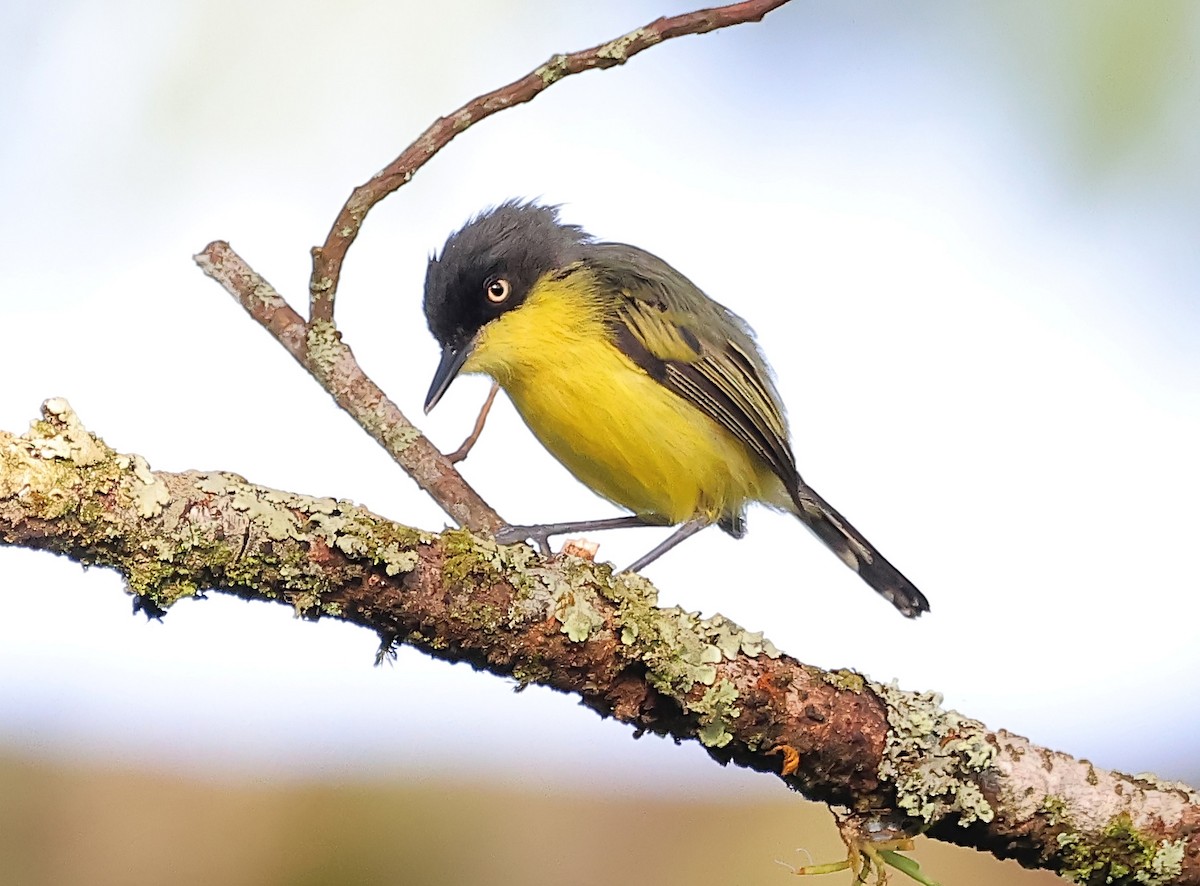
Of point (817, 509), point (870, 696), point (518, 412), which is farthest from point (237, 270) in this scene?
point (817, 509)

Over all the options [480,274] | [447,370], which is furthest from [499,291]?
[447,370]

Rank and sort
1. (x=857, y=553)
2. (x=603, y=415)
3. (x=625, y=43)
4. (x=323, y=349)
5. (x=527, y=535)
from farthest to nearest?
(x=857, y=553) → (x=603, y=415) → (x=527, y=535) → (x=323, y=349) → (x=625, y=43)

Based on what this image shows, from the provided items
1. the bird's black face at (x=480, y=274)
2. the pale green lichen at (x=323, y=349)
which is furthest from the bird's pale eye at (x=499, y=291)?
the pale green lichen at (x=323, y=349)

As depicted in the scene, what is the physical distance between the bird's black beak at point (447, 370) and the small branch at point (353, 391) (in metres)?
0.85

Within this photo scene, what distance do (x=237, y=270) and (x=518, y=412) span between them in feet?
3.99

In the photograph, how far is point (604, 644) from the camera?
7.55 feet

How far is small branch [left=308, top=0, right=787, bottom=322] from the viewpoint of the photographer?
2713 mm

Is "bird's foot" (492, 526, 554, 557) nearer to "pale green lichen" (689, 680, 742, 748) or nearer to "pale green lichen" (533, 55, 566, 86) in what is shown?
"pale green lichen" (689, 680, 742, 748)

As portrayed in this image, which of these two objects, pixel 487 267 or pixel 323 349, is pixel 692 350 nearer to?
pixel 487 267

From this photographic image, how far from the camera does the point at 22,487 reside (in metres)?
1.75

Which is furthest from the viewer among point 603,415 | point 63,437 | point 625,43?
point 603,415

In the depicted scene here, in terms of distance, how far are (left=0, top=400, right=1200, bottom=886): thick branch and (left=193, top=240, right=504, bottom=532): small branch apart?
0.80 m

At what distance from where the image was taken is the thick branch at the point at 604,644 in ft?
6.07

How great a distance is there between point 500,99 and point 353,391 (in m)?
0.83
